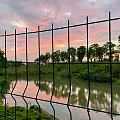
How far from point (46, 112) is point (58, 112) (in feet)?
0.60

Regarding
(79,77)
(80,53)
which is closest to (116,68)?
(79,77)

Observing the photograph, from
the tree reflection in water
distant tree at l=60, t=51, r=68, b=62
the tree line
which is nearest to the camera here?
the tree line

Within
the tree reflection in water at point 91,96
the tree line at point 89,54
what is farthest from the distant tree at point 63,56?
the tree reflection in water at point 91,96

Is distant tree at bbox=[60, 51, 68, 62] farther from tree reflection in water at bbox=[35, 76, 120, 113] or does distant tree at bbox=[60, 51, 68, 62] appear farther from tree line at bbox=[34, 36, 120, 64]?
tree reflection in water at bbox=[35, 76, 120, 113]

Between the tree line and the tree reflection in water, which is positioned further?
the tree reflection in water

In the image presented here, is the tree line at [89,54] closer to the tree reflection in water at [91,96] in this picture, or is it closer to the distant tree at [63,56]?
the distant tree at [63,56]

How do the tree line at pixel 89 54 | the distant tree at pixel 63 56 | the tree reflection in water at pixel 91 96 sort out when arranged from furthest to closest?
the tree reflection in water at pixel 91 96, the distant tree at pixel 63 56, the tree line at pixel 89 54

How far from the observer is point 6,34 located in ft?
8.89

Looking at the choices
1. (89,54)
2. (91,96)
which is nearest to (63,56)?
(89,54)

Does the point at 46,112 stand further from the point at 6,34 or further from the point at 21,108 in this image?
the point at 6,34

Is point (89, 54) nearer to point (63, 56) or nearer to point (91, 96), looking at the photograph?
point (63, 56)

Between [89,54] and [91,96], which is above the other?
[89,54]

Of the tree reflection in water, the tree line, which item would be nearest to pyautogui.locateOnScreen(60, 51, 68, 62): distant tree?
the tree line

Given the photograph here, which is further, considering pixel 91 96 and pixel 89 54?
pixel 91 96
